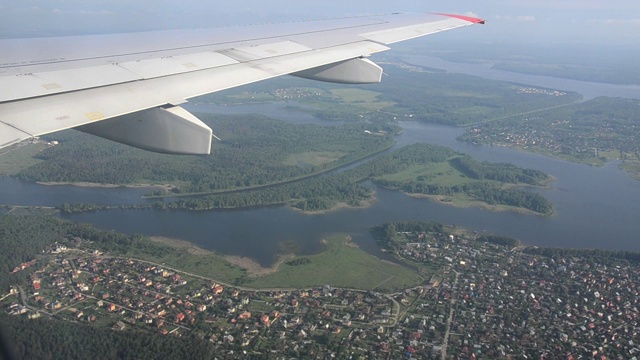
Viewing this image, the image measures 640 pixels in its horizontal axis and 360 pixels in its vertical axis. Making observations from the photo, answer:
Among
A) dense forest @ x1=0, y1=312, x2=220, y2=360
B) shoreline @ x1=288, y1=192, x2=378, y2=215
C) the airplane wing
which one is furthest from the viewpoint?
shoreline @ x1=288, y1=192, x2=378, y2=215

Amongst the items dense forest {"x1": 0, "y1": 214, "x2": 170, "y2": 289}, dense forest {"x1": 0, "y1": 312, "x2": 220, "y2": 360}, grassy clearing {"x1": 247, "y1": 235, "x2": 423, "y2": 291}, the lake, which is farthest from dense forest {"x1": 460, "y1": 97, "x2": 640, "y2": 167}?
dense forest {"x1": 0, "y1": 312, "x2": 220, "y2": 360}

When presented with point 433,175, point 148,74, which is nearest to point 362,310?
point 148,74

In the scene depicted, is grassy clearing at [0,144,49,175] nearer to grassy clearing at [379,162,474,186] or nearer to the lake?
the lake

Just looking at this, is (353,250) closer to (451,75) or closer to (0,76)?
(0,76)

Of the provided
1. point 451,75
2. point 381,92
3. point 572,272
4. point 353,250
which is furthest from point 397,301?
point 451,75

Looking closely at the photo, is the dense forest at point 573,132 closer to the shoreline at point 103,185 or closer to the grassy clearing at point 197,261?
the shoreline at point 103,185

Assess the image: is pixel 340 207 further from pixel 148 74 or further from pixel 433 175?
pixel 148 74
